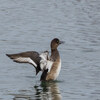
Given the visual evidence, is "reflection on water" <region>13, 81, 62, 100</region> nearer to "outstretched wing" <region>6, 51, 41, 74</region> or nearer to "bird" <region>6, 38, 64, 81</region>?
"bird" <region>6, 38, 64, 81</region>

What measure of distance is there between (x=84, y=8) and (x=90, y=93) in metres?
13.0

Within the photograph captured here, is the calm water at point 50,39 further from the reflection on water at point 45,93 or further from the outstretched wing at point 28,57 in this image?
the outstretched wing at point 28,57

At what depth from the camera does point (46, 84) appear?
15953 millimetres

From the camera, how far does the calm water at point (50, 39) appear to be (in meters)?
15.0

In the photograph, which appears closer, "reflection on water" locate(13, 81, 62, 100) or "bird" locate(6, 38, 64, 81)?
"reflection on water" locate(13, 81, 62, 100)

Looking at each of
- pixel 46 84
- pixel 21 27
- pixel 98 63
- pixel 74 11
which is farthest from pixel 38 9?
pixel 46 84

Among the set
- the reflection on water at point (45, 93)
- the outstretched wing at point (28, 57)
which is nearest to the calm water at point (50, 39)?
the reflection on water at point (45, 93)

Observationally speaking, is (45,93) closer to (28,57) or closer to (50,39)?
(28,57)

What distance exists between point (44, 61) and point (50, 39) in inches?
222

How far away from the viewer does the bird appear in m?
15.5

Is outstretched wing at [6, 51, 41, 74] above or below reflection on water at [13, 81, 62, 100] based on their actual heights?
above

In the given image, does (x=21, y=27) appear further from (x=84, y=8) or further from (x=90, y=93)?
(x=90, y=93)

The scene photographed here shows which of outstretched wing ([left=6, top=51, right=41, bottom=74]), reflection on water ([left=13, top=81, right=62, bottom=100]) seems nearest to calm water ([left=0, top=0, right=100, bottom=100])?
reflection on water ([left=13, top=81, right=62, bottom=100])

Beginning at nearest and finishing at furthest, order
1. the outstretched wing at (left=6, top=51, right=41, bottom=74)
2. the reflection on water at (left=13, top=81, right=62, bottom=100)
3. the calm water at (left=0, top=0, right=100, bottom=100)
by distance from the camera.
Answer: the reflection on water at (left=13, top=81, right=62, bottom=100)
the calm water at (left=0, top=0, right=100, bottom=100)
the outstretched wing at (left=6, top=51, right=41, bottom=74)
